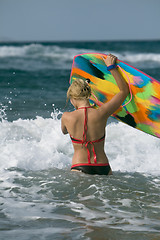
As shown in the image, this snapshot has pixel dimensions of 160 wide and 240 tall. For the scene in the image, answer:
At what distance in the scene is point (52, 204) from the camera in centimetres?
335

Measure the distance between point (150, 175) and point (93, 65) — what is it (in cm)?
149

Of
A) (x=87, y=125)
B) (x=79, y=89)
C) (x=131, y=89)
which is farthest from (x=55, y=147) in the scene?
(x=79, y=89)

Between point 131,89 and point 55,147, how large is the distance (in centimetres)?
230

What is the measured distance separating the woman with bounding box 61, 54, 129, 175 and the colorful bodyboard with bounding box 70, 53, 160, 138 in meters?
0.47

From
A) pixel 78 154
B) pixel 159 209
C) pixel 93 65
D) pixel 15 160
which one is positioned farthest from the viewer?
pixel 15 160

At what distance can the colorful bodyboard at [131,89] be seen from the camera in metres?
4.12

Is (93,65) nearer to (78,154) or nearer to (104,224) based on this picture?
(78,154)

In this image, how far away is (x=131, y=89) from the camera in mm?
4133

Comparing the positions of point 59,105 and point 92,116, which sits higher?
point 92,116

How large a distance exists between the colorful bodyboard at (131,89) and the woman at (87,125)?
473 millimetres

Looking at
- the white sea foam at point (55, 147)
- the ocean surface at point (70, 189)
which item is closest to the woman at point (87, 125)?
the ocean surface at point (70, 189)

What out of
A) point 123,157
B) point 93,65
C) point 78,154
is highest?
point 93,65

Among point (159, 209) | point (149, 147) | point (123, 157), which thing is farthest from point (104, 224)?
point (149, 147)

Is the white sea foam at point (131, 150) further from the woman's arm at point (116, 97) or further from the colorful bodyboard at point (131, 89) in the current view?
the woman's arm at point (116, 97)
